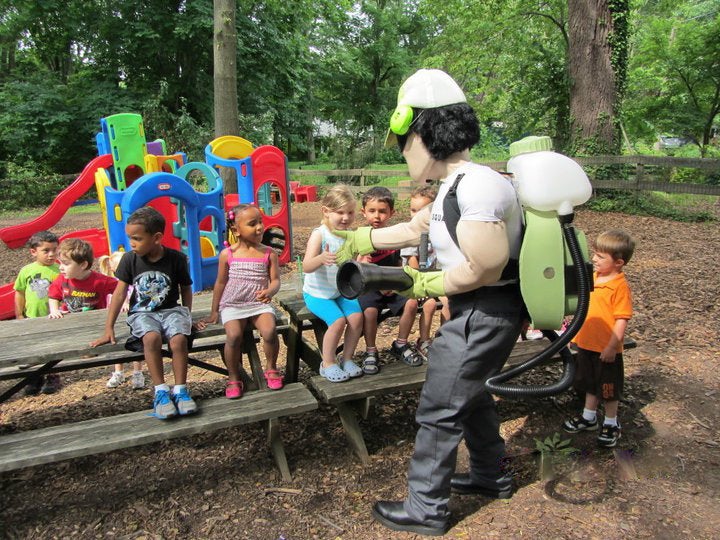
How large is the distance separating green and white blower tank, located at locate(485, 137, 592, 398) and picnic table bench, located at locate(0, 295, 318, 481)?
124 centimetres

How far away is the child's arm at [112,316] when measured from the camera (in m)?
2.86

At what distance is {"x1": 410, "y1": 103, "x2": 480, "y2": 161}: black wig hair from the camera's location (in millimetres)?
2213

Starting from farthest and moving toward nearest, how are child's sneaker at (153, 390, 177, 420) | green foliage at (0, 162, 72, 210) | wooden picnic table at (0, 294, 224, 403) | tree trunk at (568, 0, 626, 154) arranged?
green foliage at (0, 162, 72, 210) < tree trunk at (568, 0, 626, 154) < wooden picnic table at (0, 294, 224, 403) < child's sneaker at (153, 390, 177, 420)

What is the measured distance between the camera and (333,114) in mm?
37344

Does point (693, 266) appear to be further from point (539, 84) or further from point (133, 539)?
point (539, 84)

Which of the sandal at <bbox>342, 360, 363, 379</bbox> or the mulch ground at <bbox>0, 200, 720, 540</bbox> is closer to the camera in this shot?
the mulch ground at <bbox>0, 200, 720, 540</bbox>

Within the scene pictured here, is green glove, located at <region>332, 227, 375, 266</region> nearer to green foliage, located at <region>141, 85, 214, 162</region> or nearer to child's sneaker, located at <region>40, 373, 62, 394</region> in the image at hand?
child's sneaker, located at <region>40, 373, 62, 394</region>

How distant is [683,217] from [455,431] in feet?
32.8

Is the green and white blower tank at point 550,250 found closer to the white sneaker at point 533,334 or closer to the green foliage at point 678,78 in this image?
the white sneaker at point 533,334

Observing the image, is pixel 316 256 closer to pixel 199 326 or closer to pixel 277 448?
pixel 199 326

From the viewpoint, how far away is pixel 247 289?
3.18 metres

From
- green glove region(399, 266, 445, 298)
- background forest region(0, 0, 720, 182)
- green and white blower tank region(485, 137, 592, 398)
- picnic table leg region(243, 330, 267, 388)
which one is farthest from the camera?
background forest region(0, 0, 720, 182)

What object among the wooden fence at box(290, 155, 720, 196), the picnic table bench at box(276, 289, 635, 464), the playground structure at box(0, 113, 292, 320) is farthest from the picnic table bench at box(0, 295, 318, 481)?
the wooden fence at box(290, 155, 720, 196)

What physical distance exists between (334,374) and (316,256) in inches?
26.1
